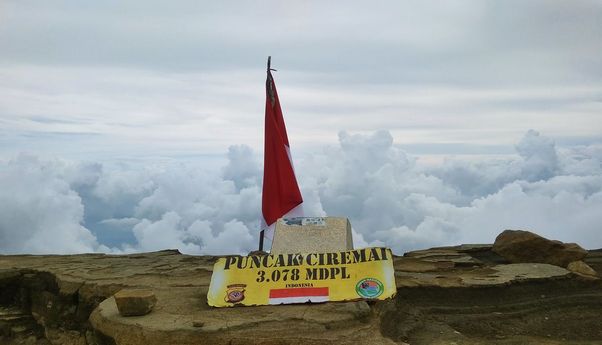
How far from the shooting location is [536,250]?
888cm

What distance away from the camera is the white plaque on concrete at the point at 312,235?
7695 millimetres

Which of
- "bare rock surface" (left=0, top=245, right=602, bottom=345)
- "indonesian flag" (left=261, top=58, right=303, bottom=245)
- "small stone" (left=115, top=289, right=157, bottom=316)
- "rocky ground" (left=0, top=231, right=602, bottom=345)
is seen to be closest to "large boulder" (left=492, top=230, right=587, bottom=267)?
"rocky ground" (left=0, top=231, right=602, bottom=345)

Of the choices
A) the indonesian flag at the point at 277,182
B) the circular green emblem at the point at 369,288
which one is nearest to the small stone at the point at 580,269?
the circular green emblem at the point at 369,288

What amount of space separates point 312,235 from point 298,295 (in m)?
1.86

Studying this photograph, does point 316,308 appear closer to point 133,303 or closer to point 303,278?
point 303,278

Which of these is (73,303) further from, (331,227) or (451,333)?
(451,333)

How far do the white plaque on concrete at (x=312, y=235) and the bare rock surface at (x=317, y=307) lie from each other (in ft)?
2.94

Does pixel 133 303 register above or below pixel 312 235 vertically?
below

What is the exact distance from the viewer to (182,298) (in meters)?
6.47

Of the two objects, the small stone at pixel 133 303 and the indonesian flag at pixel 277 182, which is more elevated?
the indonesian flag at pixel 277 182

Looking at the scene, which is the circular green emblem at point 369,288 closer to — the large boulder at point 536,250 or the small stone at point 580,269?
the small stone at point 580,269

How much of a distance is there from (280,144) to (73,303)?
3779mm

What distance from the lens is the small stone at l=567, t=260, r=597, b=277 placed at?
799 centimetres

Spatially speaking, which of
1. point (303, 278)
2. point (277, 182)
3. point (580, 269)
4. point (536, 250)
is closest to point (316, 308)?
point (303, 278)
